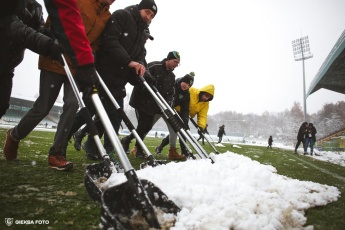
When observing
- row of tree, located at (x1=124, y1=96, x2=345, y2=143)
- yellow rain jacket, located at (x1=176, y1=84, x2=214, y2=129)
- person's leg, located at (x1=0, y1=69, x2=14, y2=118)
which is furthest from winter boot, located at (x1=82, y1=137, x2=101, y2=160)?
row of tree, located at (x1=124, y1=96, x2=345, y2=143)

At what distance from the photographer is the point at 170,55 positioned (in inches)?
190

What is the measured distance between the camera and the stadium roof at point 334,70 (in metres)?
12.6

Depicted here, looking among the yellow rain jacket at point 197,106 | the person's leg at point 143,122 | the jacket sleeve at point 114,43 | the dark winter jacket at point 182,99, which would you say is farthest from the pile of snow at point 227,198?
the yellow rain jacket at point 197,106

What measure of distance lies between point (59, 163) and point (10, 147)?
2.34 feet

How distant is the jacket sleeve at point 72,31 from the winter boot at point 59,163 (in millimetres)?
1270

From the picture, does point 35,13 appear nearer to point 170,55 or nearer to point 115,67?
point 115,67

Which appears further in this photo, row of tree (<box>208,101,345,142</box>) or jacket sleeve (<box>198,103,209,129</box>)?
row of tree (<box>208,101,345,142</box>)

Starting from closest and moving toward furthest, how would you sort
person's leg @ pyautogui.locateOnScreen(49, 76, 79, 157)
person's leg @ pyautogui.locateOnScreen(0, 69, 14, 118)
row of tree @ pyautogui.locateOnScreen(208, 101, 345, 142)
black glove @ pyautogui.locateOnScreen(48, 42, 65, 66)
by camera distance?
black glove @ pyautogui.locateOnScreen(48, 42, 65, 66) → person's leg @ pyautogui.locateOnScreen(0, 69, 14, 118) → person's leg @ pyautogui.locateOnScreen(49, 76, 79, 157) → row of tree @ pyautogui.locateOnScreen(208, 101, 345, 142)

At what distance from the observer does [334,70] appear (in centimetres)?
1644

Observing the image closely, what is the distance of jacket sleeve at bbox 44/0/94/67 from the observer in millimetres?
1973

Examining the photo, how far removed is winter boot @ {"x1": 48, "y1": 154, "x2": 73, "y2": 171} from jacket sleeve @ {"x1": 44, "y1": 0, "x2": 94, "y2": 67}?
1.27m

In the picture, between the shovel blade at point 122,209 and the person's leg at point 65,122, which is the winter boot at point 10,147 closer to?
the person's leg at point 65,122

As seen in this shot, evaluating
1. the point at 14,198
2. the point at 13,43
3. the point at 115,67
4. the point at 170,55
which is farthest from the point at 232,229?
the point at 170,55

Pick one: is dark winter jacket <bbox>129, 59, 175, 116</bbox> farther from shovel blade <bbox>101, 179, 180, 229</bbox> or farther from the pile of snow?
shovel blade <bbox>101, 179, 180, 229</bbox>
